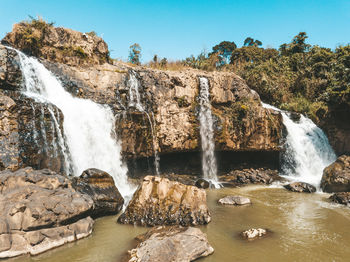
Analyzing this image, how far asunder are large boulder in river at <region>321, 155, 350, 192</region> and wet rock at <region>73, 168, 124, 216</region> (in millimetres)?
10066

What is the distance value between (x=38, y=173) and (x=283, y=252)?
276 inches

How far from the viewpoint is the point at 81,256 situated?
18.7 feet

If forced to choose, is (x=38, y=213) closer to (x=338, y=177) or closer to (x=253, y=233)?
(x=253, y=233)

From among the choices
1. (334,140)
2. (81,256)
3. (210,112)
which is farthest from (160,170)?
(334,140)

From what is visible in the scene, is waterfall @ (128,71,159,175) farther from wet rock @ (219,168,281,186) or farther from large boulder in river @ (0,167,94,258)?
large boulder in river @ (0,167,94,258)

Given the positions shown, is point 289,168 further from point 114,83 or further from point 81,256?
point 81,256

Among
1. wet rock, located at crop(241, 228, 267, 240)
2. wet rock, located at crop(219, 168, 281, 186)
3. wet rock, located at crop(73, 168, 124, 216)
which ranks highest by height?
wet rock, located at crop(73, 168, 124, 216)

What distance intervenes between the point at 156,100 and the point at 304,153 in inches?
421

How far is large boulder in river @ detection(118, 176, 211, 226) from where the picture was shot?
7492mm

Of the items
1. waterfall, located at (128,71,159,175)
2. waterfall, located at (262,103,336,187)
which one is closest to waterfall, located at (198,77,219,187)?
waterfall, located at (128,71,159,175)

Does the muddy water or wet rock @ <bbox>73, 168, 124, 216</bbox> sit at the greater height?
wet rock @ <bbox>73, 168, 124, 216</bbox>

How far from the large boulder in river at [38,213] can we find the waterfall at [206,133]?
931 cm

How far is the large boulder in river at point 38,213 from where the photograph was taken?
18.6ft

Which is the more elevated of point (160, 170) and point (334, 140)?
point (334, 140)
